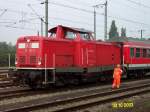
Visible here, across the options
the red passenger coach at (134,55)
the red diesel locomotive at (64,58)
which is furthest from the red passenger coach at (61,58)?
the red passenger coach at (134,55)

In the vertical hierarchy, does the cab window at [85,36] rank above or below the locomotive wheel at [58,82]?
above

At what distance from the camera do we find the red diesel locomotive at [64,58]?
17203mm

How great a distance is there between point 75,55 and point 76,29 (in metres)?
1.55

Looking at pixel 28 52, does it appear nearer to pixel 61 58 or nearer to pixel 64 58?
pixel 61 58

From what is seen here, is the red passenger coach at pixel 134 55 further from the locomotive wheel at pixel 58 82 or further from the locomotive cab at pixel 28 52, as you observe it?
the locomotive cab at pixel 28 52

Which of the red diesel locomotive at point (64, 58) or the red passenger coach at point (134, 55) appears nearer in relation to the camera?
the red diesel locomotive at point (64, 58)

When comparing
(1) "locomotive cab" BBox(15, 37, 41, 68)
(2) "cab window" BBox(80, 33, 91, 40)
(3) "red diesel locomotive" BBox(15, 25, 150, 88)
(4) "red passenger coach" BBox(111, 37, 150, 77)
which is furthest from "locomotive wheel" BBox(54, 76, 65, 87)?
(4) "red passenger coach" BBox(111, 37, 150, 77)

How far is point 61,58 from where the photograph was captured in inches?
729

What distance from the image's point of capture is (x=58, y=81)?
58.7 ft

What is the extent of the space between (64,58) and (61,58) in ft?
0.94

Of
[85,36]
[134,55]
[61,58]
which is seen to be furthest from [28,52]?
[134,55]

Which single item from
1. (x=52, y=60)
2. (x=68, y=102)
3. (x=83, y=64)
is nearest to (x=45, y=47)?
Result: (x=52, y=60)

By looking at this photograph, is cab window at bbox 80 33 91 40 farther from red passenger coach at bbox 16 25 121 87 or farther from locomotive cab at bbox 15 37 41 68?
locomotive cab at bbox 15 37 41 68

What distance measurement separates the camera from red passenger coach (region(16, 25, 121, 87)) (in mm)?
17188
